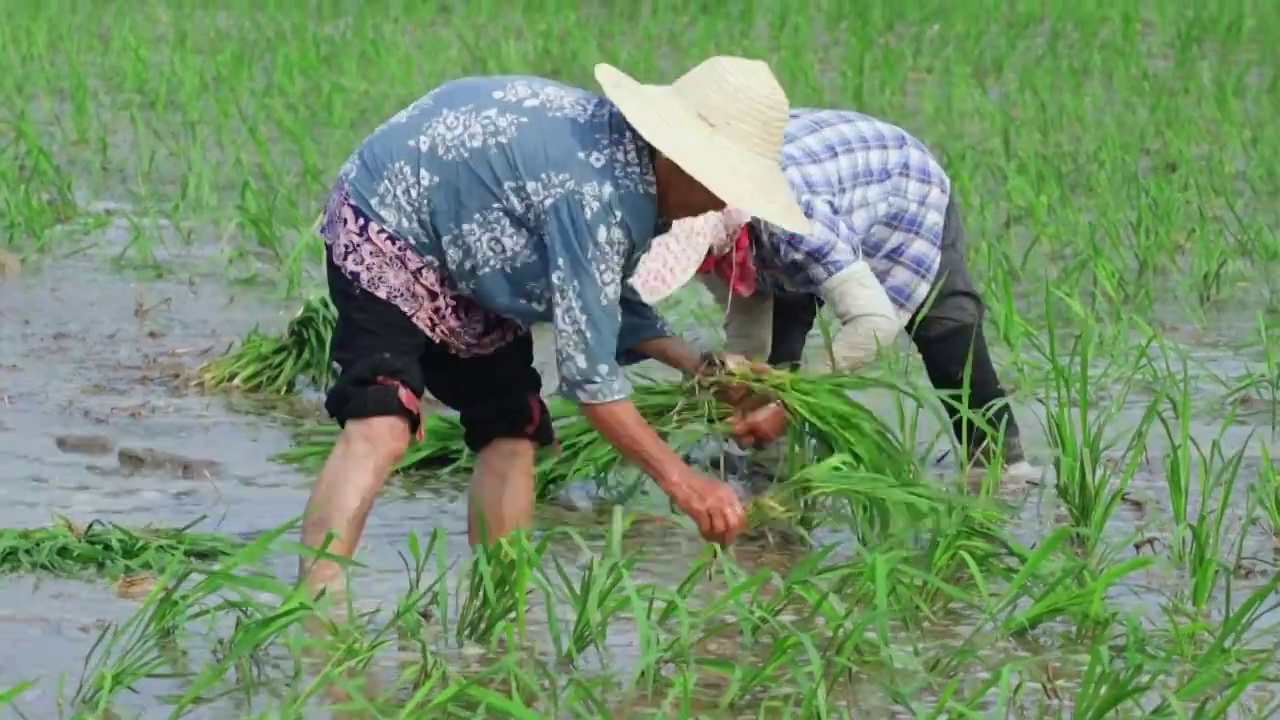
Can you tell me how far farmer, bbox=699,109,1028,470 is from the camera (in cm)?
418

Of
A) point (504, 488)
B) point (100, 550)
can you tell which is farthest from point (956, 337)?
point (100, 550)

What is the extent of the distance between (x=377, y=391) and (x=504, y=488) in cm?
49

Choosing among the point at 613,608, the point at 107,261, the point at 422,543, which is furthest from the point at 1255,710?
the point at 107,261

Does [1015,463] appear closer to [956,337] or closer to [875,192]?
[956,337]

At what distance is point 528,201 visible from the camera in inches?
135

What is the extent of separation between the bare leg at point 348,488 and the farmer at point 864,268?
75cm

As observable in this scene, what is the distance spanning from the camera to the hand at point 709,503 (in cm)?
339

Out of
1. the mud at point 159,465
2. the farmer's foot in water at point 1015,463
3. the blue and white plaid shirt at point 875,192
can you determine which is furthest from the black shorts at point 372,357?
the farmer's foot in water at point 1015,463

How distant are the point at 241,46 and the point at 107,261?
3876 mm

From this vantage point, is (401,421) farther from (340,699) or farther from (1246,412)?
(1246,412)

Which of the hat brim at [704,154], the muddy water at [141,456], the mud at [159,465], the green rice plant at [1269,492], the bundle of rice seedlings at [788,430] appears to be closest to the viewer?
the hat brim at [704,154]

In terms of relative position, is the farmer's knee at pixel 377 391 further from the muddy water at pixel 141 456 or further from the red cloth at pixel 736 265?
the red cloth at pixel 736 265

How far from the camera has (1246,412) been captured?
5.35m

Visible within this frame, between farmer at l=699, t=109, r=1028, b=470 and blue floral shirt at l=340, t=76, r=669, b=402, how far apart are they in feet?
2.22
